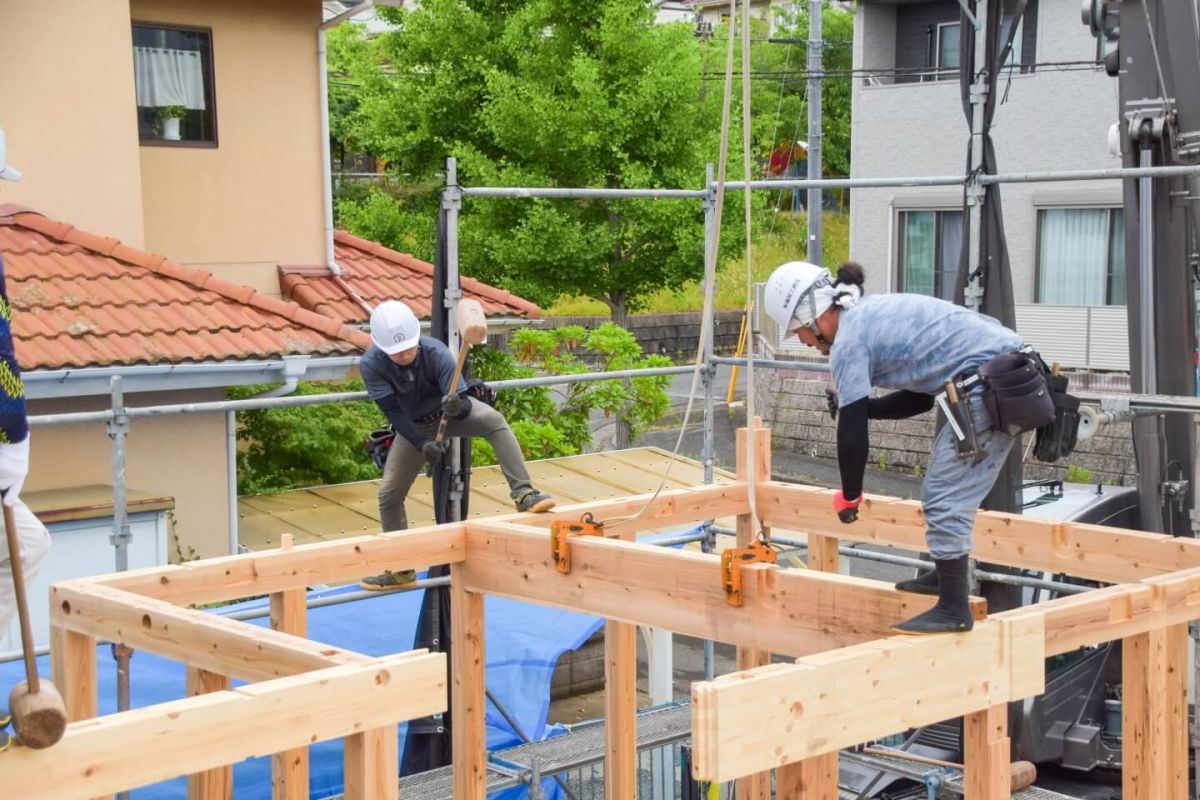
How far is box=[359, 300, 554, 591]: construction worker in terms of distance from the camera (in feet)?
23.7

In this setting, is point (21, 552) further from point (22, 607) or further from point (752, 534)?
point (752, 534)

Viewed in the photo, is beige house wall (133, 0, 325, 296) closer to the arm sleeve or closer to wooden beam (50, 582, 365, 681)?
wooden beam (50, 582, 365, 681)

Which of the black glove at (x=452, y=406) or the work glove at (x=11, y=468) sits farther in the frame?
the black glove at (x=452, y=406)

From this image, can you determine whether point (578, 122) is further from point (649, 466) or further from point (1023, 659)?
point (1023, 659)

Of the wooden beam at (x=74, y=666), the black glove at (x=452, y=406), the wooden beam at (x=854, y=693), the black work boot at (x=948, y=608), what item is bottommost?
the wooden beam at (x=74, y=666)

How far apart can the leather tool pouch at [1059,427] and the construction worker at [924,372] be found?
243 millimetres

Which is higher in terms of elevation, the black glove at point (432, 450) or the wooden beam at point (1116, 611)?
the black glove at point (432, 450)

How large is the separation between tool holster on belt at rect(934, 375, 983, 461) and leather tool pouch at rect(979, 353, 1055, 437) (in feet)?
0.20

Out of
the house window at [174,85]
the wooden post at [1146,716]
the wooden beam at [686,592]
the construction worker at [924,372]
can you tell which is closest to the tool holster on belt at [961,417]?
the construction worker at [924,372]

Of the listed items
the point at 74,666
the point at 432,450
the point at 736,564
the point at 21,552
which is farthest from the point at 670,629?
the point at 21,552

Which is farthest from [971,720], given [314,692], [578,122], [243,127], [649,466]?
[578,122]

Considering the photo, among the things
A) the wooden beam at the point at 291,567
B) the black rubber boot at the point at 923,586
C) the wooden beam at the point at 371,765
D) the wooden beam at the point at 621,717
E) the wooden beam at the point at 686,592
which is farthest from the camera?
the wooden beam at the point at 621,717

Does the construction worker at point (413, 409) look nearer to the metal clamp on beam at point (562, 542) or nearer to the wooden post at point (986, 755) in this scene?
the metal clamp on beam at point (562, 542)

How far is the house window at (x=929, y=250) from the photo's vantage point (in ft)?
66.2
